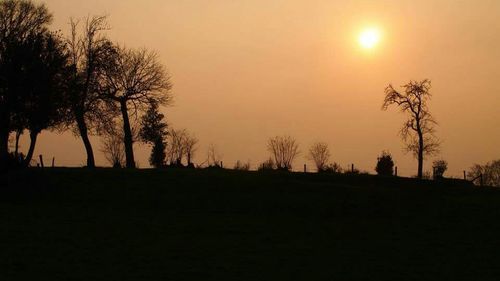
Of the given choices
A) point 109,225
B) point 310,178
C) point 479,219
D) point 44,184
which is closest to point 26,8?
point 44,184

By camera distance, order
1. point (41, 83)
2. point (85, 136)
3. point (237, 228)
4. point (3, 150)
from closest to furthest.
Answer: point (237, 228) < point (41, 83) < point (3, 150) < point (85, 136)

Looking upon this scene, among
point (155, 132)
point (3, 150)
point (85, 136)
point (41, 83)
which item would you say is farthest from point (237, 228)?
point (155, 132)

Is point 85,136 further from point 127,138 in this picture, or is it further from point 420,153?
point 420,153

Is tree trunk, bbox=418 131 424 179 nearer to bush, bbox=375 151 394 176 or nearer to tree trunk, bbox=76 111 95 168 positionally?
bush, bbox=375 151 394 176

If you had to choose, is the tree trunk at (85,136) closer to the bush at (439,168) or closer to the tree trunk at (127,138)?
the tree trunk at (127,138)

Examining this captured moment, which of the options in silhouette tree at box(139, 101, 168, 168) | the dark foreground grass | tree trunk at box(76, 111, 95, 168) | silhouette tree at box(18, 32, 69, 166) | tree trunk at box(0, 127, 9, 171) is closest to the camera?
the dark foreground grass

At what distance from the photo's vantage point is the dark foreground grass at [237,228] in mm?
19750

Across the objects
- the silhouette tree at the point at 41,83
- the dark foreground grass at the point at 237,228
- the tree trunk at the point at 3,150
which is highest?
the silhouette tree at the point at 41,83

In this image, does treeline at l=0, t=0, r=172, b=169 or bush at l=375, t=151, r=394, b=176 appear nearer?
treeline at l=0, t=0, r=172, b=169

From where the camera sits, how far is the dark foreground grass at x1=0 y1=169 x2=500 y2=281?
1975 centimetres

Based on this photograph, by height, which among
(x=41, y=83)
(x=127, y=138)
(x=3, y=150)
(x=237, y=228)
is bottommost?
(x=237, y=228)

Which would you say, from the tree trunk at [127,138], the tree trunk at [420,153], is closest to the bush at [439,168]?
the tree trunk at [420,153]

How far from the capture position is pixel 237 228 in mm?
28359

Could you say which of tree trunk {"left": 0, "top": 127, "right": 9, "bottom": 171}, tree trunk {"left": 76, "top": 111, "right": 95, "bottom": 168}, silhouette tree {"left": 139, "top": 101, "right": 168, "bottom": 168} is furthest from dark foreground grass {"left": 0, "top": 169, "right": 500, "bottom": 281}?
silhouette tree {"left": 139, "top": 101, "right": 168, "bottom": 168}
